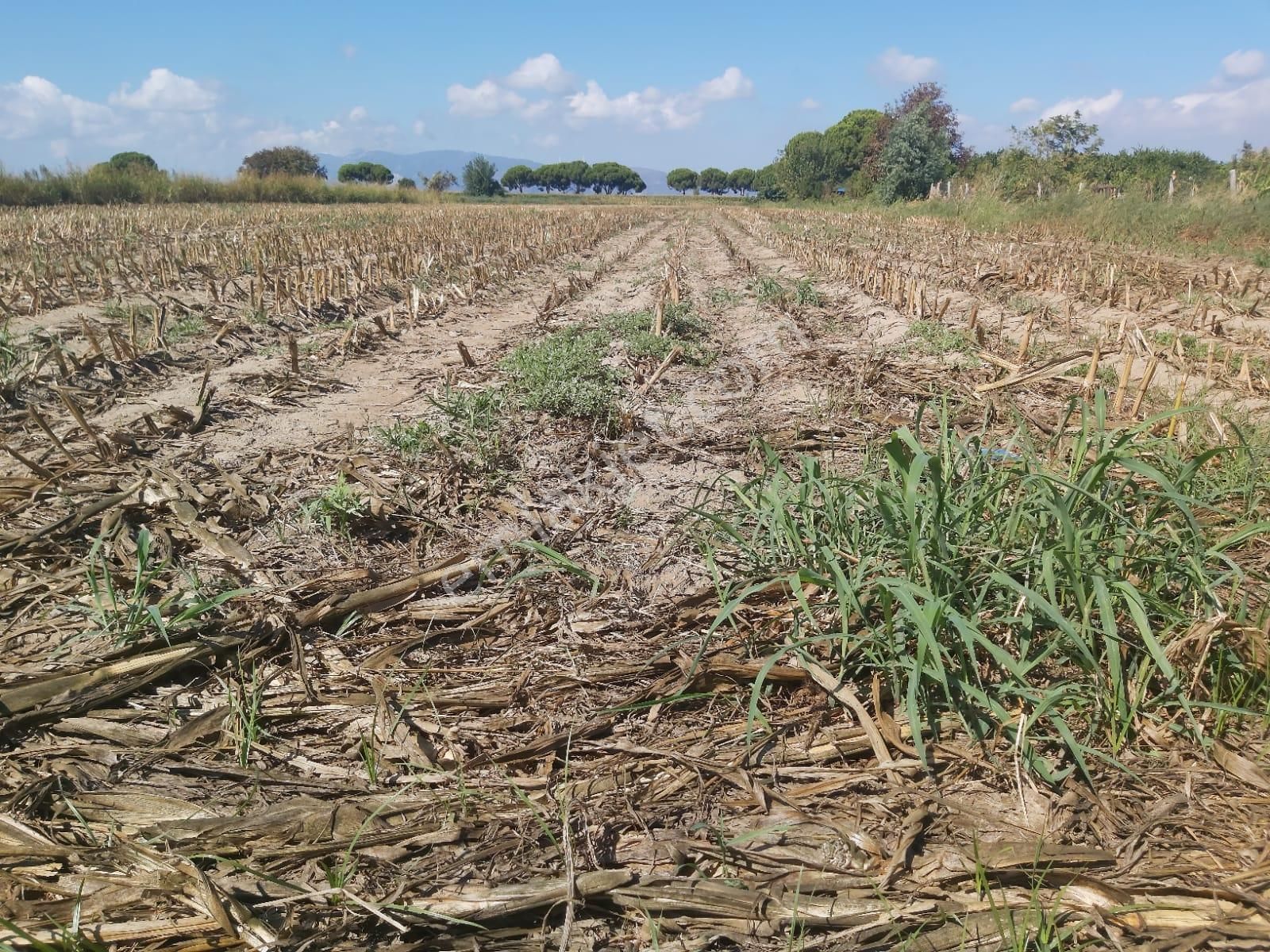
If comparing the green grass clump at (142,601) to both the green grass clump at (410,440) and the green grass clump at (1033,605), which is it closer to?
the green grass clump at (410,440)

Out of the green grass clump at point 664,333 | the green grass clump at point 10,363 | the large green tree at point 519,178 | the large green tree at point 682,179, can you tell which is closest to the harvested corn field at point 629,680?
the green grass clump at point 10,363

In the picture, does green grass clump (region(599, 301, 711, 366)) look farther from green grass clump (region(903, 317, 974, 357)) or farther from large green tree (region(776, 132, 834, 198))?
large green tree (region(776, 132, 834, 198))

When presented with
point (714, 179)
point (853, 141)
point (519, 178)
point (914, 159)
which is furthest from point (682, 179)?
point (914, 159)

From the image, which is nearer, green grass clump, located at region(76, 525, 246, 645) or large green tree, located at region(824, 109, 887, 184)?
green grass clump, located at region(76, 525, 246, 645)

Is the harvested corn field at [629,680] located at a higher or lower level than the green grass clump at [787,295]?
lower

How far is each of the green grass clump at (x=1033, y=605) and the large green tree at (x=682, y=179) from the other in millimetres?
137842

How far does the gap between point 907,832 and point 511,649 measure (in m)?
1.51

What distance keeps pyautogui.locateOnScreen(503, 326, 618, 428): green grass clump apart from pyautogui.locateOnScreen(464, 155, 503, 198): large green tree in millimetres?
72247

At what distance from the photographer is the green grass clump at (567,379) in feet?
17.1

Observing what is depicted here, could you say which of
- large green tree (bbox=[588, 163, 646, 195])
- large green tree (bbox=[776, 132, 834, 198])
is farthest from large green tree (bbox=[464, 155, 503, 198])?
large green tree (bbox=[588, 163, 646, 195])

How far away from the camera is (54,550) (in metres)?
3.38

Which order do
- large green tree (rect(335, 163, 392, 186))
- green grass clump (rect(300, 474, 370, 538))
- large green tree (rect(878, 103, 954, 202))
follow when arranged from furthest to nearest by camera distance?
large green tree (rect(335, 163, 392, 186)) → large green tree (rect(878, 103, 954, 202)) → green grass clump (rect(300, 474, 370, 538))

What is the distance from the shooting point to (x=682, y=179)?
134m

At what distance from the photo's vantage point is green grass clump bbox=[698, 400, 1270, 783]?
2.28 m
